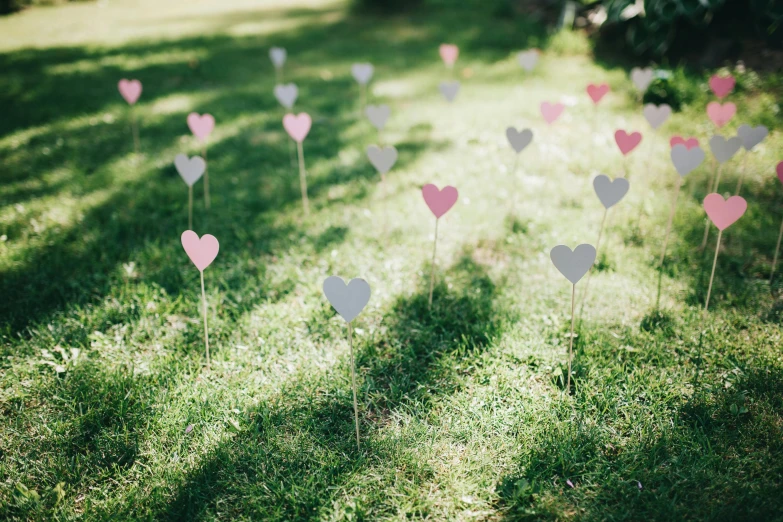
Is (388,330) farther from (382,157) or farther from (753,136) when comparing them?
(753,136)

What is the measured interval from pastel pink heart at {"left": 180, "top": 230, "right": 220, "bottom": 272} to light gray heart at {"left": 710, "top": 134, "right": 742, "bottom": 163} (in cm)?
256

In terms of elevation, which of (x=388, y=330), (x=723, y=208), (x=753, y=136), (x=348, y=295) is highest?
(x=753, y=136)

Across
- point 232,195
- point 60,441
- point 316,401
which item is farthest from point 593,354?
point 232,195

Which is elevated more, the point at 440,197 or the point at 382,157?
the point at 382,157

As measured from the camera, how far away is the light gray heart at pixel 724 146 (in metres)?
2.59

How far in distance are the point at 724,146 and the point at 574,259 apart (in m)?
1.28

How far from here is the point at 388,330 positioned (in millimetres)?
2529

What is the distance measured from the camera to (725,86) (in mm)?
3533

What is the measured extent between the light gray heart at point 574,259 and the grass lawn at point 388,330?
47 centimetres

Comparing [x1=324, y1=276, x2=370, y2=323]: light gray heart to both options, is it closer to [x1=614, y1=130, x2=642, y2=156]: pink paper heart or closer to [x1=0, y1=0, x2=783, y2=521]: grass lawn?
[x1=0, y1=0, x2=783, y2=521]: grass lawn

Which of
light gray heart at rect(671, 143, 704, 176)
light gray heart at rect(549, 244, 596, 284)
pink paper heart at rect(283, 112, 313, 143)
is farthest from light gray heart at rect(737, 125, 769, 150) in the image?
pink paper heart at rect(283, 112, 313, 143)

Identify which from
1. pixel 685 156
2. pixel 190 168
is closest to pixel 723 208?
pixel 685 156

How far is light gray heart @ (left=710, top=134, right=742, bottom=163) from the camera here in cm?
259

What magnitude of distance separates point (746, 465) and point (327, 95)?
193 inches
